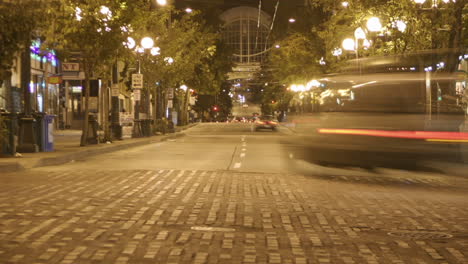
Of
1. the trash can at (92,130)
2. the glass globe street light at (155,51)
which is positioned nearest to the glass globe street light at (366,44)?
the trash can at (92,130)

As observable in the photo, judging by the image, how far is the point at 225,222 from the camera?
873cm

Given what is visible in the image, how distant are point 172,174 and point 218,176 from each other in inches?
46.4

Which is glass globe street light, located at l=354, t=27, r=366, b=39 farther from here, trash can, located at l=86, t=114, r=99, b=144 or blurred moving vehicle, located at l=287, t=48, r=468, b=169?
trash can, located at l=86, t=114, r=99, b=144

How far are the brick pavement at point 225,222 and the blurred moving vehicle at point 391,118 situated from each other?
195 centimetres

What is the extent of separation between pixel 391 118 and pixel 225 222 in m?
7.67

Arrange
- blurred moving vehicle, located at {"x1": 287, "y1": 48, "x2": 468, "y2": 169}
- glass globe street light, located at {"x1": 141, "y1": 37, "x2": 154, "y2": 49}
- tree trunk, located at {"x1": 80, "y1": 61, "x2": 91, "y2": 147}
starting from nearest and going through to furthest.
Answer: blurred moving vehicle, located at {"x1": 287, "y1": 48, "x2": 468, "y2": 169} → tree trunk, located at {"x1": 80, "y1": 61, "x2": 91, "y2": 147} → glass globe street light, located at {"x1": 141, "y1": 37, "x2": 154, "y2": 49}

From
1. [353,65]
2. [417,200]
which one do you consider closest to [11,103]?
[353,65]

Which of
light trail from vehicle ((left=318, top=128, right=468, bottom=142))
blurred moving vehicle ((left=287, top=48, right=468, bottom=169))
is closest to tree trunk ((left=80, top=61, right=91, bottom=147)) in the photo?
blurred moving vehicle ((left=287, top=48, right=468, bottom=169))

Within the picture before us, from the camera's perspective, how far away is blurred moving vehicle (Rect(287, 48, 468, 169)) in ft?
49.3

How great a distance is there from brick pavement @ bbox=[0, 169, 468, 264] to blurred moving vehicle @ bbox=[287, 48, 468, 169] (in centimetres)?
195

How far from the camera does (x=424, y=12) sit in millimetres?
26375

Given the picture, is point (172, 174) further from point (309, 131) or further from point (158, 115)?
point (158, 115)

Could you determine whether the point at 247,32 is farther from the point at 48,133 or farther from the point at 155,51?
the point at 48,133

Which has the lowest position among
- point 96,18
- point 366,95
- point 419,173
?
point 419,173
